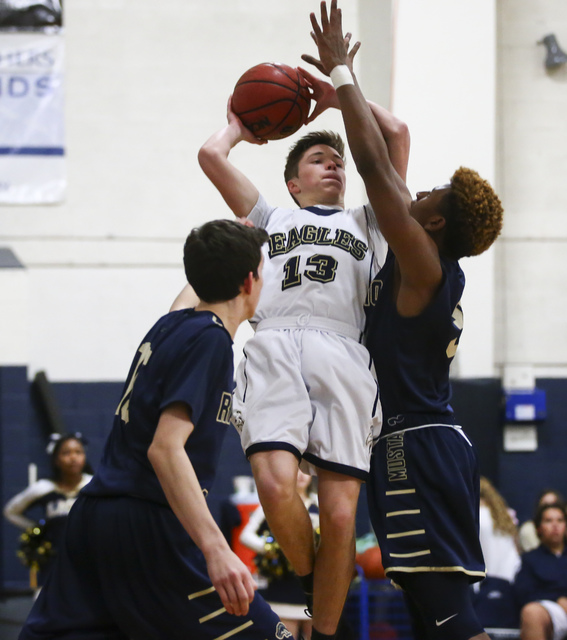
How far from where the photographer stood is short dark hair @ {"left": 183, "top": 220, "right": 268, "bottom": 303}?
272 cm

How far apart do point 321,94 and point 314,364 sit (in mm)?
1237

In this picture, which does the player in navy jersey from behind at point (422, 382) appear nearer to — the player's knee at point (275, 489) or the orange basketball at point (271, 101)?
the player's knee at point (275, 489)

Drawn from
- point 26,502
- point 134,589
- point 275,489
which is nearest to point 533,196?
point 26,502

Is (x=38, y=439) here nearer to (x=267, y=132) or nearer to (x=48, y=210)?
(x=48, y=210)

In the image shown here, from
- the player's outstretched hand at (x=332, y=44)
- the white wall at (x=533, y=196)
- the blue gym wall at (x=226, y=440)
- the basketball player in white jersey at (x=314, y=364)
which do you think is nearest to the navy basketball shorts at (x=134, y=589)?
the basketball player in white jersey at (x=314, y=364)

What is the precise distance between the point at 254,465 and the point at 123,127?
21.5 ft

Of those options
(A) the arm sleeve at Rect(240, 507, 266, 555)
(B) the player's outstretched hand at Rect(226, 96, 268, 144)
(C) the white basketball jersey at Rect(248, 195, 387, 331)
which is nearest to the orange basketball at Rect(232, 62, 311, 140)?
(B) the player's outstretched hand at Rect(226, 96, 268, 144)

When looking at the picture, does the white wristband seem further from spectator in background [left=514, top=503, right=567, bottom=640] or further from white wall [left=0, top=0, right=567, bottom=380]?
white wall [left=0, top=0, right=567, bottom=380]

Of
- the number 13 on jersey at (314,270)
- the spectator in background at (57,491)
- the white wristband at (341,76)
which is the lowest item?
the spectator in background at (57,491)

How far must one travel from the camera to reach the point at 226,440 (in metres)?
8.83

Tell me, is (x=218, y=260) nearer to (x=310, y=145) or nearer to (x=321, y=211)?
Answer: (x=321, y=211)

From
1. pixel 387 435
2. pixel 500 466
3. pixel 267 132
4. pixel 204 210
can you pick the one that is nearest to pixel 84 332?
pixel 204 210

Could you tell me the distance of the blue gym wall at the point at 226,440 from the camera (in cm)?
862

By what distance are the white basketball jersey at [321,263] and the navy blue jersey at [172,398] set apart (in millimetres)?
955
